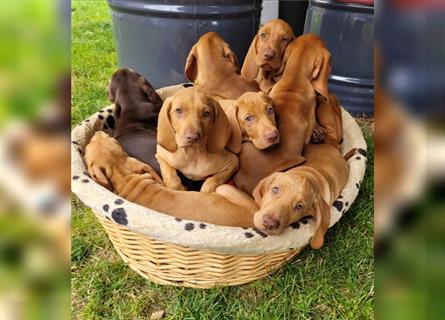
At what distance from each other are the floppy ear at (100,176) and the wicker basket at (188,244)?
0.06 m

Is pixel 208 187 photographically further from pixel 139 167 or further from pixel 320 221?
pixel 320 221

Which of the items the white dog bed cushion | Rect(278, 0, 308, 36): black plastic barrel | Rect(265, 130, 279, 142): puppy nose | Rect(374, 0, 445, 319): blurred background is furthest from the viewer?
Rect(278, 0, 308, 36): black plastic barrel

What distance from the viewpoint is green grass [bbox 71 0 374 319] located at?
223cm

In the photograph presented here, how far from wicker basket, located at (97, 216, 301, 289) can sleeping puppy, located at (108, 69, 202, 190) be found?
0.66 meters

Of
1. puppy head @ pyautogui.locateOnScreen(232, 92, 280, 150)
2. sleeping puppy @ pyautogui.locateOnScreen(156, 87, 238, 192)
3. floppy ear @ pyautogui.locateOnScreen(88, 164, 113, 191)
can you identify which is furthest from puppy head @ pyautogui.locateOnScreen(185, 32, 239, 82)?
floppy ear @ pyautogui.locateOnScreen(88, 164, 113, 191)

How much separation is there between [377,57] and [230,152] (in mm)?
2115

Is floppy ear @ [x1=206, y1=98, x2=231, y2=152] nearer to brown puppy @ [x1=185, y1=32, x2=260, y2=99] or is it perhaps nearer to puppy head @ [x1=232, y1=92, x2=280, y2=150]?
puppy head @ [x1=232, y1=92, x2=280, y2=150]

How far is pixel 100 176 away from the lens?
7.74 ft

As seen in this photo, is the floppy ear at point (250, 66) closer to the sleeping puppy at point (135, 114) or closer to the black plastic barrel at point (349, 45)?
the sleeping puppy at point (135, 114)

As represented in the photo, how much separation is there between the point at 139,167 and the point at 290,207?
0.99 m

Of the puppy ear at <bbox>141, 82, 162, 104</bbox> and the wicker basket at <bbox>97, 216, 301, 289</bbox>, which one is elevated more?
the puppy ear at <bbox>141, 82, 162, 104</bbox>

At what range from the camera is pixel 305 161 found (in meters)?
2.69

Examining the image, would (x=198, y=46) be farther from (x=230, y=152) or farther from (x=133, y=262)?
(x=133, y=262)

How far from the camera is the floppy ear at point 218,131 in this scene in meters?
2.45
